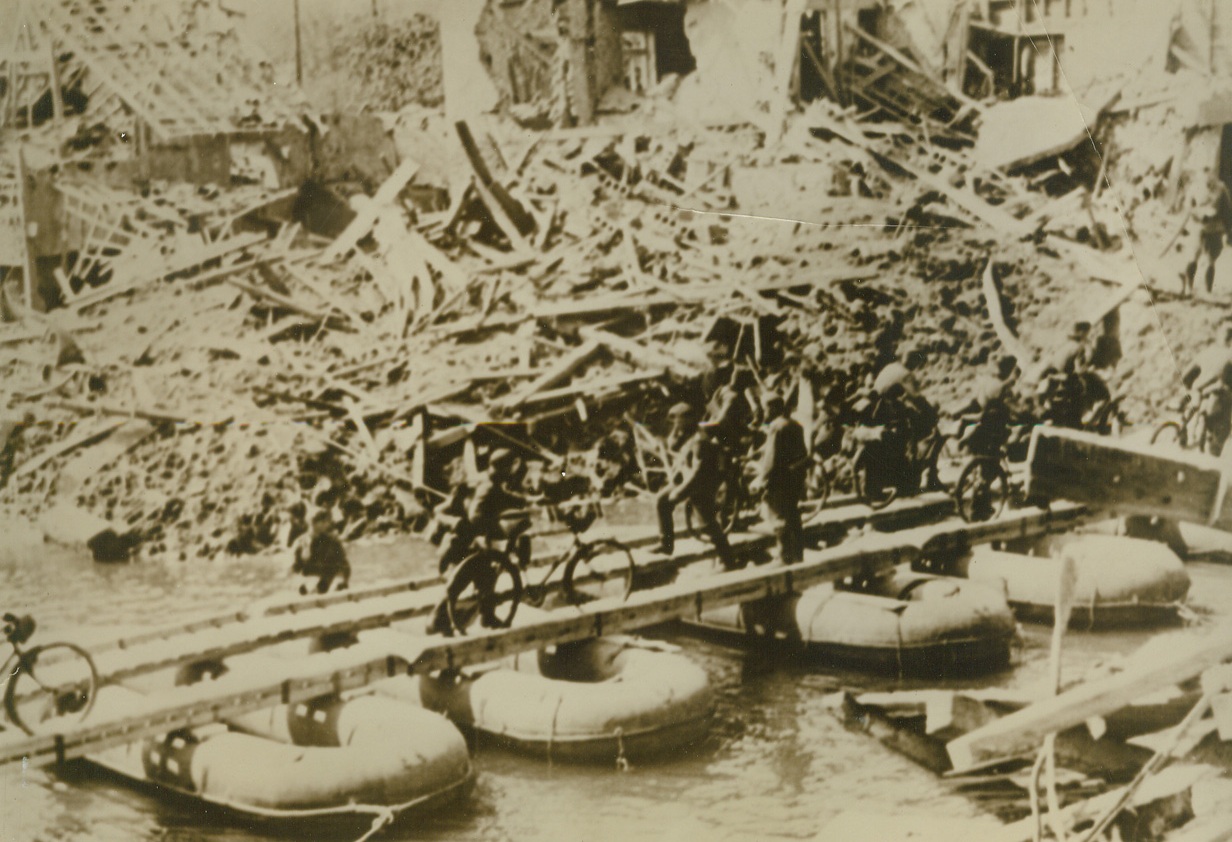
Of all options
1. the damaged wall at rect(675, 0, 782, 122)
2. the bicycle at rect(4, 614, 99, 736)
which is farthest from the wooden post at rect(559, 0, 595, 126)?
the bicycle at rect(4, 614, 99, 736)

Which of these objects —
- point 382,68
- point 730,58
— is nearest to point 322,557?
point 382,68

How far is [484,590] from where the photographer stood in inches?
115

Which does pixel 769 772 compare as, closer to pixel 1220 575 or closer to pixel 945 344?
pixel 945 344

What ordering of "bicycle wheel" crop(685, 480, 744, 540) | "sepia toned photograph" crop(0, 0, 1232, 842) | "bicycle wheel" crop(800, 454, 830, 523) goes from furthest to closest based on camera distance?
"bicycle wheel" crop(800, 454, 830, 523) < "bicycle wheel" crop(685, 480, 744, 540) < "sepia toned photograph" crop(0, 0, 1232, 842)

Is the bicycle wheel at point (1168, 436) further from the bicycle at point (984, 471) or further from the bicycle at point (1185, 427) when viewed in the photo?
the bicycle at point (984, 471)

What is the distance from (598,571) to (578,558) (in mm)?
77

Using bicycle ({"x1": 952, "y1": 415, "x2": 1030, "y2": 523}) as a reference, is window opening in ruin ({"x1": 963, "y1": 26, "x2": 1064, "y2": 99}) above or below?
above

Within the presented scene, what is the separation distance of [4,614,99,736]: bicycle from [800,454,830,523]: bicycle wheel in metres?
1.81

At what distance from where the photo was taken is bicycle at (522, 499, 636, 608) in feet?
9.81

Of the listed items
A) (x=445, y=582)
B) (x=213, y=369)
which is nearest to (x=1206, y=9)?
(x=445, y=582)

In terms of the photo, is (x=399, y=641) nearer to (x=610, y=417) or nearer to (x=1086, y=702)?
(x=610, y=417)

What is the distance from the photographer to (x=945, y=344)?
131 inches

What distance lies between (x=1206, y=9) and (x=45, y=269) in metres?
3.13

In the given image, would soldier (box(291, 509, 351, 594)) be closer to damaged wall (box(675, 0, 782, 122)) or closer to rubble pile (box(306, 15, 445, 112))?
rubble pile (box(306, 15, 445, 112))
